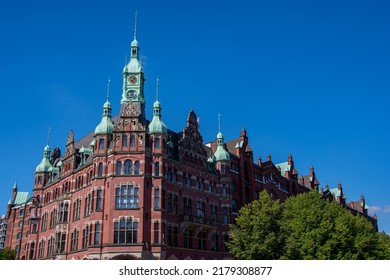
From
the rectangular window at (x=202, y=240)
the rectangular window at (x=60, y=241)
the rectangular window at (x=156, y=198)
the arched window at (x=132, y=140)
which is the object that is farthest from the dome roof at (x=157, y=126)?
the rectangular window at (x=60, y=241)

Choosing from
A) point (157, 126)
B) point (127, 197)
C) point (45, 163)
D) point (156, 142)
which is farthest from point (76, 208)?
point (157, 126)

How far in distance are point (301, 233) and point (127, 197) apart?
2345 centimetres

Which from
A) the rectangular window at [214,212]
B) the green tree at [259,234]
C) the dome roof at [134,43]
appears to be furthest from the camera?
the dome roof at [134,43]

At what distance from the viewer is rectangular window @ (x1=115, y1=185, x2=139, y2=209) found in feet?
190

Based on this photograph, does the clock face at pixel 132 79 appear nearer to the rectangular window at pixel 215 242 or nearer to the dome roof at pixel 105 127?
the dome roof at pixel 105 127

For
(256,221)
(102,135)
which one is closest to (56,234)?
(102,135)

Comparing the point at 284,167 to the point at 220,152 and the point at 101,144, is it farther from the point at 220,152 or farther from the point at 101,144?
the point at 101,144

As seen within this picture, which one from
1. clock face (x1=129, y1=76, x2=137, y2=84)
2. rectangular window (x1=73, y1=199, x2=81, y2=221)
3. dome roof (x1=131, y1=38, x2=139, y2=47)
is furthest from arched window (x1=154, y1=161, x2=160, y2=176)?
dome roof (x1=131, y1=38, x2=139, y2=47)

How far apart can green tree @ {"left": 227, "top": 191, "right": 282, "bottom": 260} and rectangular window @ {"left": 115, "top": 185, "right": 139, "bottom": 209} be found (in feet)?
45.5

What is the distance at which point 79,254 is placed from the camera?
199 feet

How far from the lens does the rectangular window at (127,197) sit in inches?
2277

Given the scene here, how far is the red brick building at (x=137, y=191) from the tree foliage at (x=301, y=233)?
9924 millimetres

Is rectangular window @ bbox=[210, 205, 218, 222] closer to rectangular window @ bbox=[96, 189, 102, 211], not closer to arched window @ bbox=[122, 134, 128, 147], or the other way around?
arched window @ bbox=[122, 134, 128, 147]
